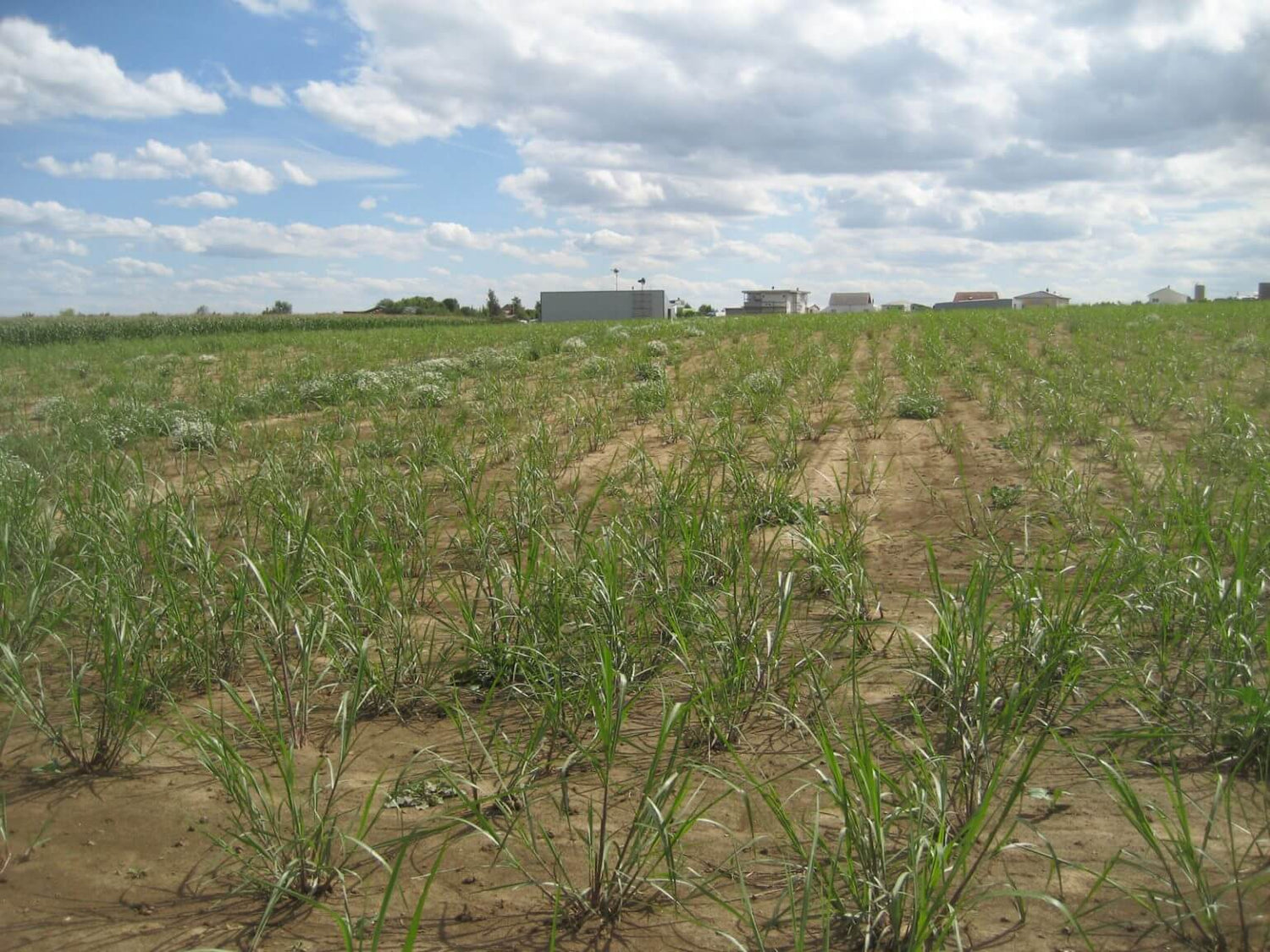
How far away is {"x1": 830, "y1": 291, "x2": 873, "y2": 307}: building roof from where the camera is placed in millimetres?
81875

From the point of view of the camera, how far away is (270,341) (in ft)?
62.9

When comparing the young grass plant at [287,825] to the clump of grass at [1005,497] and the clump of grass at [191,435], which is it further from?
the clump of grass at [191,435]

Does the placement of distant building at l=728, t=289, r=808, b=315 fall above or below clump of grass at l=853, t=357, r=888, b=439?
above

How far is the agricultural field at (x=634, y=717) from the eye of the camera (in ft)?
6.20

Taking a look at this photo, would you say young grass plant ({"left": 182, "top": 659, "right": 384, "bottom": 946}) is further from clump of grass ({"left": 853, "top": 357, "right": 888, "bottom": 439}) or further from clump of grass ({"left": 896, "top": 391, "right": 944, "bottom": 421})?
clump of grass ({"left": 896, "top": 391, "right": 944, "bottom": 421})

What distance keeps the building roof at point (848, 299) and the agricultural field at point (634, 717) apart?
79.9 m

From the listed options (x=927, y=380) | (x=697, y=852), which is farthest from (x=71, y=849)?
(x=927, y=380)

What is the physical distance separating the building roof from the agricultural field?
7993cm

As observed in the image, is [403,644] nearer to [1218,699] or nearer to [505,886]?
[505,886]

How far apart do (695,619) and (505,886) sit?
1235mm

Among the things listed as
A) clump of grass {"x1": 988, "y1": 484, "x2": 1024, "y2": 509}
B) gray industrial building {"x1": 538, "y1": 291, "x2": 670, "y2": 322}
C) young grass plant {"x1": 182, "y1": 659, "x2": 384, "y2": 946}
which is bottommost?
young grass plant {"x1": 182, "y1": 659, "x2": 384, "y2": 946}

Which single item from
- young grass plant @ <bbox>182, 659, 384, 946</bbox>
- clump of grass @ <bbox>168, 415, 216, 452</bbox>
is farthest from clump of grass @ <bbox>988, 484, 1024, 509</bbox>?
clump of grass @ <bbox>168, 415, 216, 452</bbox>

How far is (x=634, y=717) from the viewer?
2859mm

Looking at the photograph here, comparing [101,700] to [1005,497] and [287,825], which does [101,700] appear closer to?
[287,825]
